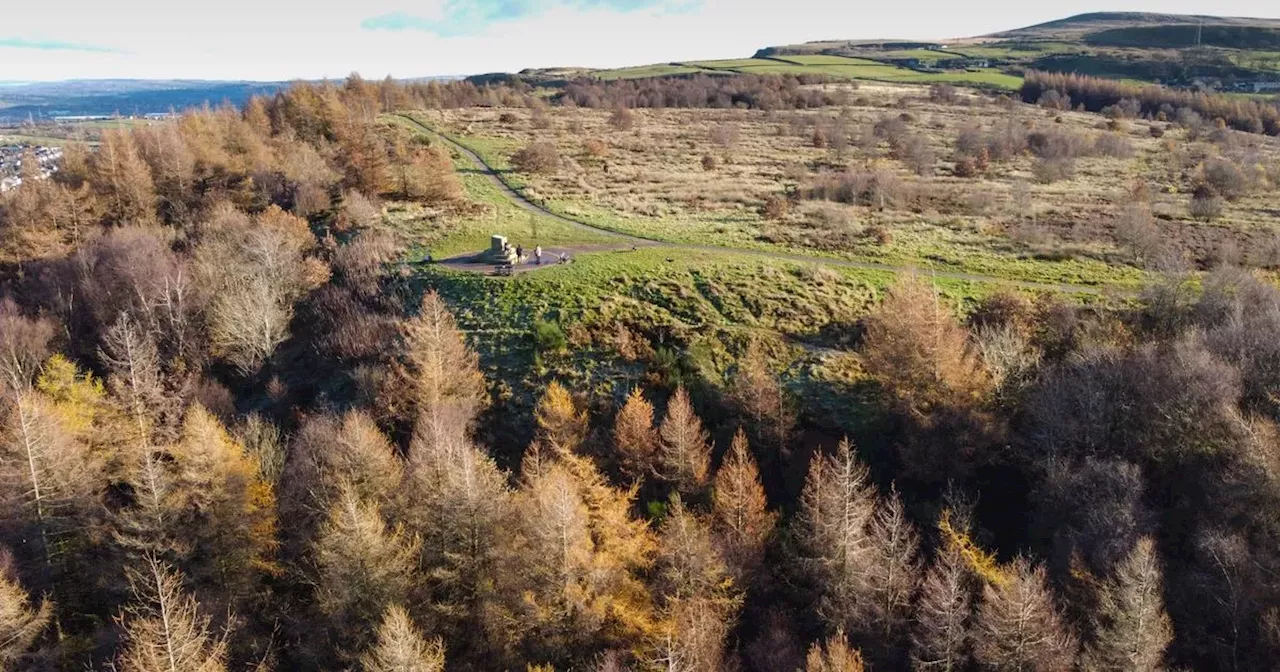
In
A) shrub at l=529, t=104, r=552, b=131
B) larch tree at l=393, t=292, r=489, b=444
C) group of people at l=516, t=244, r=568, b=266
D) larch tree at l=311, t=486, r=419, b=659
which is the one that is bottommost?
larch tree at l=311, t=486, r=419, b=659

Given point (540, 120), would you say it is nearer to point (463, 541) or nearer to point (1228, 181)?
point (1228, 181)

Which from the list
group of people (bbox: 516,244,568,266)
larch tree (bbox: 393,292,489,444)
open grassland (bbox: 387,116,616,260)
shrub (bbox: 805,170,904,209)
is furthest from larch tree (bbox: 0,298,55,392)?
shrub (bbox: 805,170,904,209)

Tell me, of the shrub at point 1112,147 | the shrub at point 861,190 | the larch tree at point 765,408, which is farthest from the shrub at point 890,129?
the larch tree at point 765,408

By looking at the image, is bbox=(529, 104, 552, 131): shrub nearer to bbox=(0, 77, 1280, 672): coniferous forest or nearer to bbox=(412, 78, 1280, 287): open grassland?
bbox=(412, 78, 1280, 287): open grassland

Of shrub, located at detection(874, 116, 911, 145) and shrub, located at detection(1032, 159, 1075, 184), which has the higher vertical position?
shrub, located at detection(874, 116, 911, 145)

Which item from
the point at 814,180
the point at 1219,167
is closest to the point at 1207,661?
the point at 814,180

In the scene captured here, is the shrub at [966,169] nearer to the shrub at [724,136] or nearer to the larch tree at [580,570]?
the shrub at [724,136]
